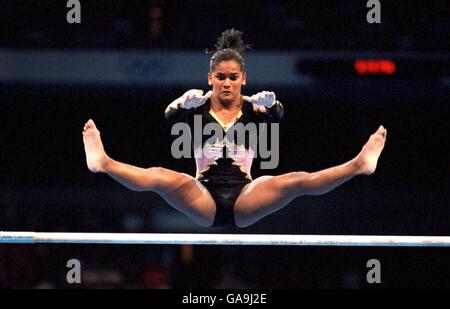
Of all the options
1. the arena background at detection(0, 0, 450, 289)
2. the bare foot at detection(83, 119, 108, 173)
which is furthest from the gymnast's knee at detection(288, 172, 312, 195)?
the arena background at detection(0, 0, 450, 289)

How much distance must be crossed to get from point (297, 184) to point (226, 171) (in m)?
0.59

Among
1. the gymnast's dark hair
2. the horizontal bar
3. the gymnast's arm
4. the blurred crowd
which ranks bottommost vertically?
the horizontal bar

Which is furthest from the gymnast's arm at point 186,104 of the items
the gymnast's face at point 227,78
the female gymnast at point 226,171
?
the gymnast's face at point 227,78

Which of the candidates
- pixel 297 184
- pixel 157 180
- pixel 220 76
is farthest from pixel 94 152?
pixel 297 184

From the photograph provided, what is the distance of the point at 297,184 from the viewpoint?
437 centimetres

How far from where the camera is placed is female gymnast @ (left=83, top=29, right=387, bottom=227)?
14.0 feet

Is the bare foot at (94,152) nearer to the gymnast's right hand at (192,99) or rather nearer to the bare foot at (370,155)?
the gymnast's right hand at (192,99)

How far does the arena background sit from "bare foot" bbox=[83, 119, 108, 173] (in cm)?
149

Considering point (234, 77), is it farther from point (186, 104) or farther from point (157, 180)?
point (157, 180)

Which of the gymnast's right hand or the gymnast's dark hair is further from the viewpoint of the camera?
the gymnast's dark hair

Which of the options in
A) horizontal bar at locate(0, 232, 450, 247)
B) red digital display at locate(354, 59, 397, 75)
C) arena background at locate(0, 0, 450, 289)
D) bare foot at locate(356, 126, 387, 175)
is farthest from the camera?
red digital display at locate(354, 59, 397, 75)

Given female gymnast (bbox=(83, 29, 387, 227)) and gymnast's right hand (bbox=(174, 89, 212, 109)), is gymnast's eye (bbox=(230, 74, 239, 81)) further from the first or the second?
gymnast's right hand (bbox=(174, 89, 212, 109))
